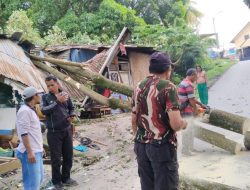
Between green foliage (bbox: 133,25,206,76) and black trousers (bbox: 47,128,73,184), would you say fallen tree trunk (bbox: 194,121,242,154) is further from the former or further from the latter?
green foliage (bbox: 133,25,206,76)

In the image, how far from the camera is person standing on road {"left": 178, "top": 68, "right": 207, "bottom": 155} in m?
7.00

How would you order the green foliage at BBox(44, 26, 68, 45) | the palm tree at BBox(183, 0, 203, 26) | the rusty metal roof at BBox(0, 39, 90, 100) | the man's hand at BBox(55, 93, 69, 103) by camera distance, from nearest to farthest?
the man's hand at BBox(55, 93, 69, 103) < the rusty metal roof at BBox(0, 39, 90, 100) < the green foliage at BBox(44, 26, 68, 45) < the palm tree at BBox(183, 0, 203, 26)

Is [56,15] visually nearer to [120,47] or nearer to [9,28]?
[9,28]

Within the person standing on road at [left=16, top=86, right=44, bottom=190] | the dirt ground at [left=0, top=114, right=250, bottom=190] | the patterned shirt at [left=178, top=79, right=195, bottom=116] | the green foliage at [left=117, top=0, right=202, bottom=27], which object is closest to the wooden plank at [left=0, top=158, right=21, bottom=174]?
the dirt ground at [left=0, top=114, right=250, bottom=190]

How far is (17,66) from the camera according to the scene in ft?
34.6

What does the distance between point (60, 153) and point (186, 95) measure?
2.64 metres

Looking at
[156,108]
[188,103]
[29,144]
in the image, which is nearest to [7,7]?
[188,103]

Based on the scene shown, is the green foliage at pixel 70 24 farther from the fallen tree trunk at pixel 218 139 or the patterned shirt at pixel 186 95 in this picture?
the patterned shirt at pixel 186 95

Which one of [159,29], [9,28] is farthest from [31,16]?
[159,29]

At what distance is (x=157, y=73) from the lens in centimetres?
365

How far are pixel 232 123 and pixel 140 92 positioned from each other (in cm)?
408

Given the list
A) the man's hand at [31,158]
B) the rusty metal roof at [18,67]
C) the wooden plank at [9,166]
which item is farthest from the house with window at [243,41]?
the man's hand at [31,158]

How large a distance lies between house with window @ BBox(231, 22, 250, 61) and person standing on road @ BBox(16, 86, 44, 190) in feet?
192

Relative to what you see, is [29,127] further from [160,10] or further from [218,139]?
[160,10]
